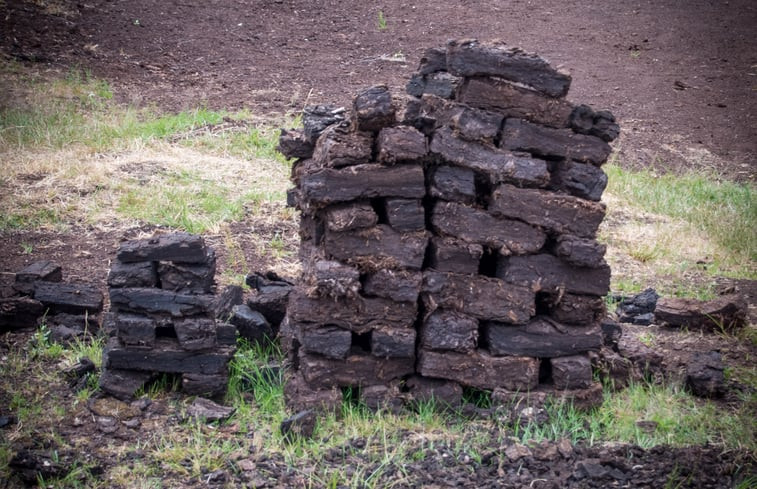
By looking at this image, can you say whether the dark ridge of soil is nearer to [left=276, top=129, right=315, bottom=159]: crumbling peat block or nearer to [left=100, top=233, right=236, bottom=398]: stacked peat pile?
[left=276, top=129, right=315, bottom=159]: crumbling peat block

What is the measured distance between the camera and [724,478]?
163 inches

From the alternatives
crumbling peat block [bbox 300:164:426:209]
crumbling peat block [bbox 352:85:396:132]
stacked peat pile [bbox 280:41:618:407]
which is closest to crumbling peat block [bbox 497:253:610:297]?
stacked peat pile [bbox 280:41:618:407]

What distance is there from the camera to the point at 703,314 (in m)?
6.30

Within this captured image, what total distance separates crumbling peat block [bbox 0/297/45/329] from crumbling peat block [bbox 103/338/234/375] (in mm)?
1249

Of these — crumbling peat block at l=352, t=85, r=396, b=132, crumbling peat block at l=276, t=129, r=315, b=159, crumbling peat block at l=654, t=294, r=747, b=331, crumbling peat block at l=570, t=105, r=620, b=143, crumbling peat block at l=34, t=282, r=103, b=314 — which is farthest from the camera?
crumbling peat block at l=654, t=294, r=747, b=331

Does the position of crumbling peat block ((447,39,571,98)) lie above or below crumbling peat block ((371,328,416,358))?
above

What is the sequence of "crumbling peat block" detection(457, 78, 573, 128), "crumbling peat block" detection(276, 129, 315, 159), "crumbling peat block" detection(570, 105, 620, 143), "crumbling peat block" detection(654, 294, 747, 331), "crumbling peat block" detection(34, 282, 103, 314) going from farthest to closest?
"crumbling peat block" detection(654, 294, 747, 331) → "crumbling peat block" detection(34, 282, 103, 314) → "crumbling peat block" detection(276, 129, 315, 159) → "crumbling peat block" detection(570, 105, 620, 143) → "crumbling peat block" detection(457, 78, 573, 128)

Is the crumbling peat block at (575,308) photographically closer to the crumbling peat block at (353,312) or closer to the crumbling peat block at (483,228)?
the crumbling peat block at (483,228)

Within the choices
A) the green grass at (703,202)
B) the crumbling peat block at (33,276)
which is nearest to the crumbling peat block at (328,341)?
the crumbling peat block at (33,276)

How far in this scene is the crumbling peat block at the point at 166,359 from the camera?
4.88 meters

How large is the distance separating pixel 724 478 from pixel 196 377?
3065mm

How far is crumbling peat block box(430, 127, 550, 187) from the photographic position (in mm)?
4707

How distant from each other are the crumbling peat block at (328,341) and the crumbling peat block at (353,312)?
0.04m

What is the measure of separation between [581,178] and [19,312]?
4.10 meters
